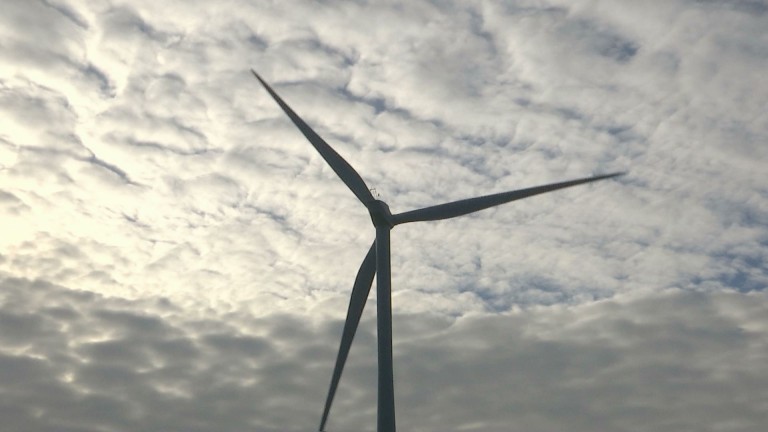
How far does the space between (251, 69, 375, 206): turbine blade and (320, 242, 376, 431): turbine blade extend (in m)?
4.11

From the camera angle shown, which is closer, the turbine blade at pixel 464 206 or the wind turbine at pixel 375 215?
the wind turbine at pixel 375 215

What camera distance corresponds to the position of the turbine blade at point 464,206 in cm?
6141

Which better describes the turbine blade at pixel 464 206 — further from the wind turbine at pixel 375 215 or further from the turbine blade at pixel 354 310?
the turbine blade at pixel 354 310

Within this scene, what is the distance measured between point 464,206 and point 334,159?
1093 centimetres

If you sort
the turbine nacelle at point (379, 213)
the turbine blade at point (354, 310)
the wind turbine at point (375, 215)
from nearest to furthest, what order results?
the wind turbine at point (375, 215) → the turbine nacelle at point (379, 213) → the turbine blade at point (354, 310)

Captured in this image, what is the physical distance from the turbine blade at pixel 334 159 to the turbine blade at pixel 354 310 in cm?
411

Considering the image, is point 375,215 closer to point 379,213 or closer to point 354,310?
point 379,213

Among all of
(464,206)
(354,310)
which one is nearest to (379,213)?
(464,206)

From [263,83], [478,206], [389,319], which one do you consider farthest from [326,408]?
[263,83]

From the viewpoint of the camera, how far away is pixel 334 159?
64938 millimetres

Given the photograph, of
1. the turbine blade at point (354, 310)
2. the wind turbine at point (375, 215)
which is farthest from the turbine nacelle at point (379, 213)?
the turbine blade at point (354, 310)

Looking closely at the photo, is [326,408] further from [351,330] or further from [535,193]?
[535,193]

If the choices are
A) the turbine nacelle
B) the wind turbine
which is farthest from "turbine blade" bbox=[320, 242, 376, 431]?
the turbine nacelle

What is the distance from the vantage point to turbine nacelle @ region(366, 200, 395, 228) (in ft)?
199
